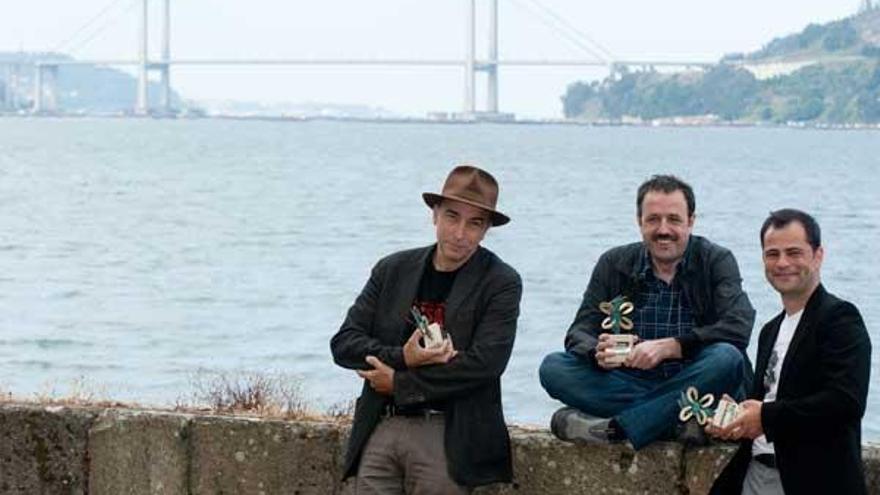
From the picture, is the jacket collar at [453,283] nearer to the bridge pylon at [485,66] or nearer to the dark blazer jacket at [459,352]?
the dark blazer jacket at [459,352]

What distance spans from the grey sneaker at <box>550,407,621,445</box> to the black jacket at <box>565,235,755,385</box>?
0.22 meters

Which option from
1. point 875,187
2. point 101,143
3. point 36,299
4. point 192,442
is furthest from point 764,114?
point 192,442

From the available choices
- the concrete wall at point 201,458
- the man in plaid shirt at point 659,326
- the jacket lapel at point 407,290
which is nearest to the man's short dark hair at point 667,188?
the man in plaid shirt at point 659,326

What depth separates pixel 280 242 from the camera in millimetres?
36594

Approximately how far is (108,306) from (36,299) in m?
1.14

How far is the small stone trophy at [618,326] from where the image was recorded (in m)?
5.13

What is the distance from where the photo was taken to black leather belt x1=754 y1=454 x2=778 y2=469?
15.0 feet

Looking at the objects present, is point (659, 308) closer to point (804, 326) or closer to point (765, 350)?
point (765, 350)

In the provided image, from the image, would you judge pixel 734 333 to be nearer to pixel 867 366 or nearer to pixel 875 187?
pixel 867 366

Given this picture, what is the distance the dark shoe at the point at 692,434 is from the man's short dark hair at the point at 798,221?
90 centimetres

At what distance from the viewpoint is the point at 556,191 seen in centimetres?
5438

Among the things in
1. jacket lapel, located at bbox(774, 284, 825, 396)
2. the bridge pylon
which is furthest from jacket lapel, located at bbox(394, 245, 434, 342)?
the bridge pylon

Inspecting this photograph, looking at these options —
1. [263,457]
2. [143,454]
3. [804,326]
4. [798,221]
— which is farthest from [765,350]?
[143,454]

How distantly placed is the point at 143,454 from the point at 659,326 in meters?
1.66
